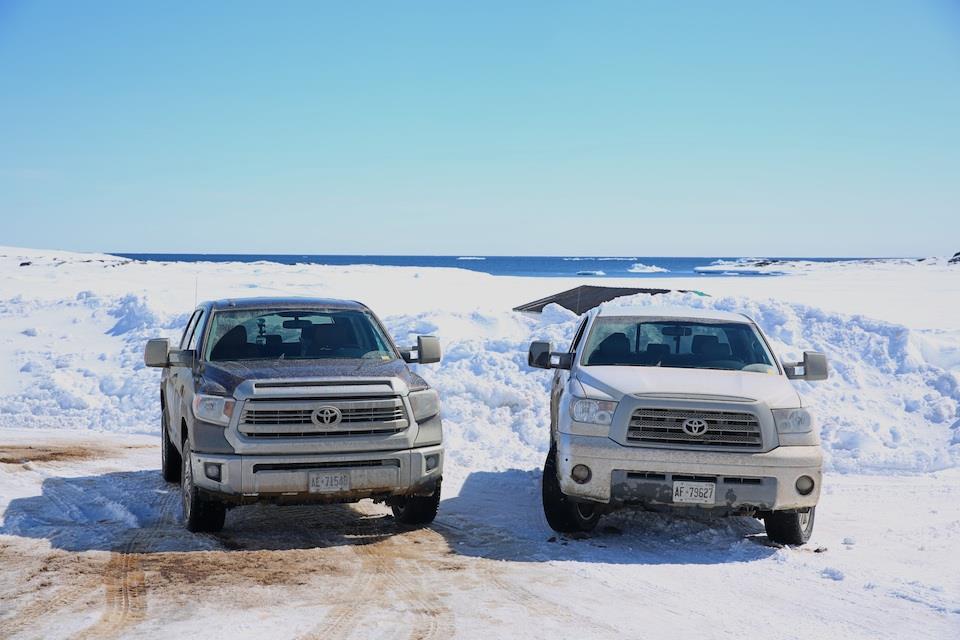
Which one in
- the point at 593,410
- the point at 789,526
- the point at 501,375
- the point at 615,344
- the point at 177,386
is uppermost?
the point at 615,344

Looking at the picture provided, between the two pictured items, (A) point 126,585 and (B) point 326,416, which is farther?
(B) point 326,416

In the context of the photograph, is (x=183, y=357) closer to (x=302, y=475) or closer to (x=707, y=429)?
(x=302, y=475)

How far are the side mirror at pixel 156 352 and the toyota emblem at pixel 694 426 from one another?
4387mm

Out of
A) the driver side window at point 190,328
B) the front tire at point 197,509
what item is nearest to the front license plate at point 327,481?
the front tire at point 197,509

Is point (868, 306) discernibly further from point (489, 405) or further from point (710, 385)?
point (710, 385)

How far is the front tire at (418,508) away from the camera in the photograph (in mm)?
7773

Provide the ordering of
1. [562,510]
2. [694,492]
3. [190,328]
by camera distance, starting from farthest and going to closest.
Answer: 1. [190,328]
2. [562,510]
3. [694,492]

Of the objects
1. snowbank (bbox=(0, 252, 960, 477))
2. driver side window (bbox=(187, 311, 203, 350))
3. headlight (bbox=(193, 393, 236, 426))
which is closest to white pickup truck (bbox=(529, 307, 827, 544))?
headlight (bbox=(193, 393, 236, 426))

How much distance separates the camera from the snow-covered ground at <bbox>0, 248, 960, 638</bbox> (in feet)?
18.3

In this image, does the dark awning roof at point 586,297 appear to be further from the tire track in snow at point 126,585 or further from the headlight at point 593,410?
the tire track in snow at point 126,585

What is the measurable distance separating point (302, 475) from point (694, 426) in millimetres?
2941

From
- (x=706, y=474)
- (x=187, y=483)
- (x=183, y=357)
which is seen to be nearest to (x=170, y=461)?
(x=183, y=357)

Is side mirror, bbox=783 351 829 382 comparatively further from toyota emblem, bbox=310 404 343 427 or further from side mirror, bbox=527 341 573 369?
toyota emblem, bbox=310 404 343 427

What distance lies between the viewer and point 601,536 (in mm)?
7715
